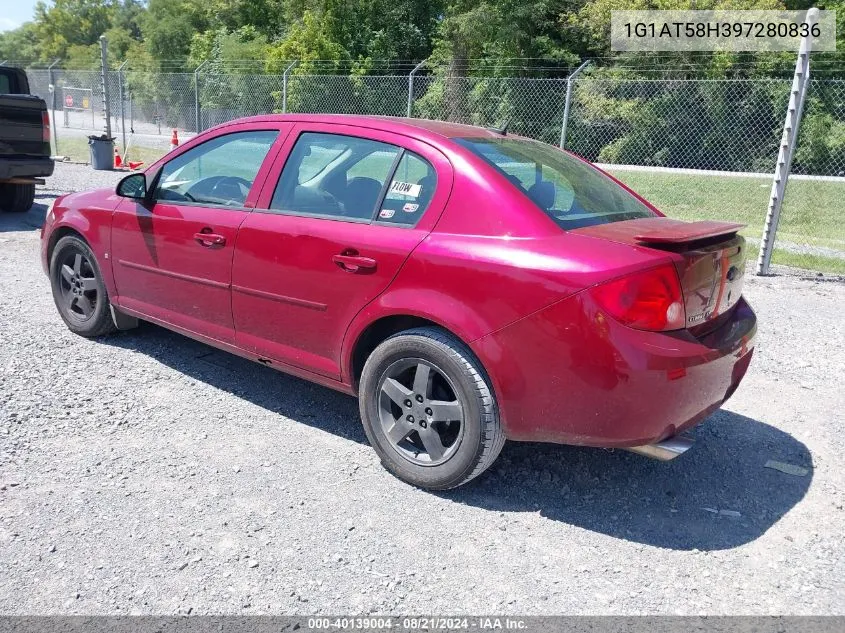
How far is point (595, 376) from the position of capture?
2869mm

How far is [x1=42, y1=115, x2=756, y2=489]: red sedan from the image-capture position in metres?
2.90

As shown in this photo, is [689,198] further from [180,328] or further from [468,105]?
[180,328]

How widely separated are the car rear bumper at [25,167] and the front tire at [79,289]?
490cm

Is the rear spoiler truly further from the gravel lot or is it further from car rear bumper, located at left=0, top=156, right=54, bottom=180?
car rear bumper, located at left=0, top=156, right=54, bottom=180

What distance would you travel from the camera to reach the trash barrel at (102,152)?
54.6 ft

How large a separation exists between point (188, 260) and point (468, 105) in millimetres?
16935

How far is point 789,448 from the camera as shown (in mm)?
4039

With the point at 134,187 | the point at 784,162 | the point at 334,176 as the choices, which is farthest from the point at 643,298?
the point at 784,162

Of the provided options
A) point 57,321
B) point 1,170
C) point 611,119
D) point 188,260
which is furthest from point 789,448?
point 611,119

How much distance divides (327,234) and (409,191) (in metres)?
0.47

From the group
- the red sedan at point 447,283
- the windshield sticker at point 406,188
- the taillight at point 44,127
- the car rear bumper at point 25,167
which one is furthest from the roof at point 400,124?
the taillight at point 44,127

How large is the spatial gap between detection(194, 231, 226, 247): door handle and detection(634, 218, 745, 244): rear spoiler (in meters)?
2.24

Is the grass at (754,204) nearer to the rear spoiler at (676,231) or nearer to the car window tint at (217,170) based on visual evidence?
the rear spoiler at (676,231)

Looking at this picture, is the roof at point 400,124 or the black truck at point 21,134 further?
the black truck at point 21,134
